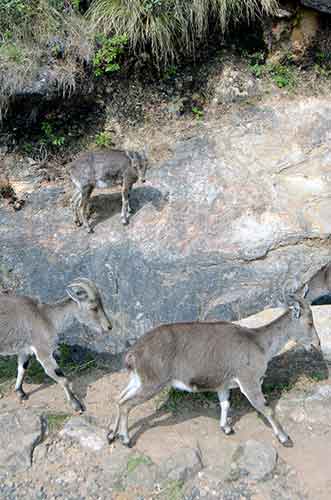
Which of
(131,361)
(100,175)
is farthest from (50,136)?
(131,361)

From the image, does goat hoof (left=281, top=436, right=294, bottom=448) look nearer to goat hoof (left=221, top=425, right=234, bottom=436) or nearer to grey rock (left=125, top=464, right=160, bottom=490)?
goat hoof (left=221, top=425, right=234, bottom=436)

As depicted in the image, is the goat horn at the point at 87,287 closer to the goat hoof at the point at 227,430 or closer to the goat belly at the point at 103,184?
the goat hoof at the point at 227,430

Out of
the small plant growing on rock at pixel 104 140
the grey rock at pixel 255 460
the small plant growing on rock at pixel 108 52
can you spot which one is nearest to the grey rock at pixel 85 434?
the grey rock at pixel 255 460

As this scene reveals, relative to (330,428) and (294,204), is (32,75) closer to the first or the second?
(294,204)

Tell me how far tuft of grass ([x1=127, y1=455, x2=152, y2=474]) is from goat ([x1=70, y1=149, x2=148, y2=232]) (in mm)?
4669

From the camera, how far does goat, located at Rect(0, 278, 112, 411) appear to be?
9.58m

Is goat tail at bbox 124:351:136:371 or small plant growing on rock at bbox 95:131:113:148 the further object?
small plant growing on rock at bbox 95:131:113:148

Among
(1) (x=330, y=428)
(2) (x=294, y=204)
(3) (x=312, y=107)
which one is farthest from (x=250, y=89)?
(1) (x=330, y=428)

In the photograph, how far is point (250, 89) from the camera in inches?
538

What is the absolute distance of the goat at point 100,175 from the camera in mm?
11922

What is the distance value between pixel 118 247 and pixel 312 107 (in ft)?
15.6

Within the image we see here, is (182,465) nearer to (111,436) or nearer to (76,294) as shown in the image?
(111,436)

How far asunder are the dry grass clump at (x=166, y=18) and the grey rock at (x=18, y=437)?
737 centimetres

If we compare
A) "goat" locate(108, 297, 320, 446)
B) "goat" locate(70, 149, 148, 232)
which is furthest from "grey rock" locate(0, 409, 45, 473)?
"goat" locate(70, 149, 148, 232)
